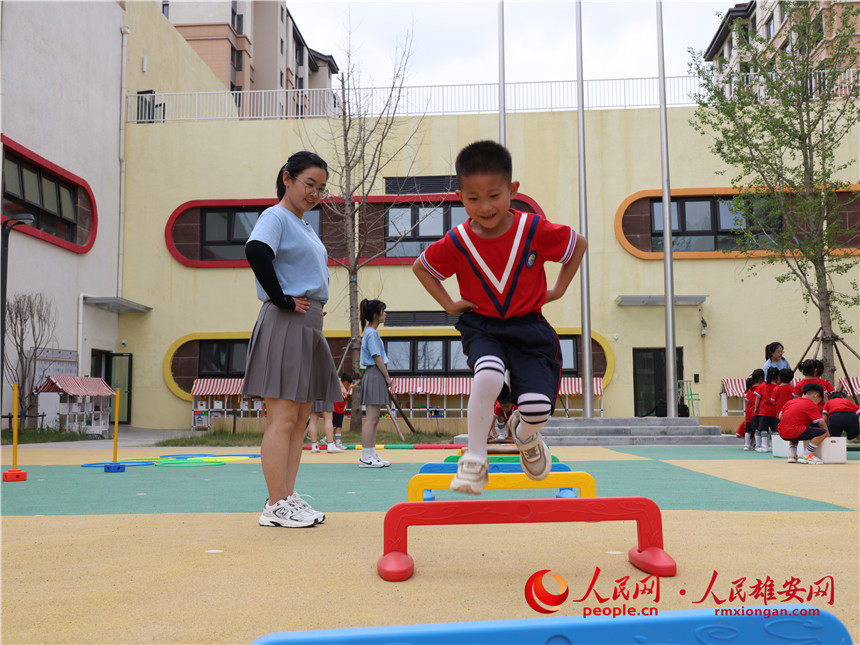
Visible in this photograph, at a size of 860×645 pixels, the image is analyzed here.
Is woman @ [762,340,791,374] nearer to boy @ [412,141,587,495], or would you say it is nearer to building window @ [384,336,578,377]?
boy @ [412,141,587,495]

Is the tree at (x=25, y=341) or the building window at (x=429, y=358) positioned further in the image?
the building window at (x=429, y=358)

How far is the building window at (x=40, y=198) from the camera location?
13.7 m

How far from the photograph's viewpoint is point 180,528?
3453 millimetres

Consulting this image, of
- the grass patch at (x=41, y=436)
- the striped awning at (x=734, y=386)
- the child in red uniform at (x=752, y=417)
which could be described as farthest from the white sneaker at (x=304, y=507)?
the striped awning at (x=734, y=386)

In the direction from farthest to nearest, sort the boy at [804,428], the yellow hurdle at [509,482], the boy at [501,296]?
1. the boy at [804,428]
2. the yellow hurdle at [509,482]
3. the boy at [501,296]

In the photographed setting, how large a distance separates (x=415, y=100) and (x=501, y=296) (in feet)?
52.3

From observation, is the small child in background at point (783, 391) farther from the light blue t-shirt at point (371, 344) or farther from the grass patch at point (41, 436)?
the grass patch at point (41, 436)

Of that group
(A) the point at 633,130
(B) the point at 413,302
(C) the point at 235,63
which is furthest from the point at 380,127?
(C) the point at 235,63

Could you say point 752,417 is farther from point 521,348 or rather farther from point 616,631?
point 616,631

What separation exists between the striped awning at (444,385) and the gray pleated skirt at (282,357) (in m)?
13.1

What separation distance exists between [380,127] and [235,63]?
70.9ft

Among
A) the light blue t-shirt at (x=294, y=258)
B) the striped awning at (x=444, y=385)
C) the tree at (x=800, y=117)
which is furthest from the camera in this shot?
the striped awning at (x=444, y=385)

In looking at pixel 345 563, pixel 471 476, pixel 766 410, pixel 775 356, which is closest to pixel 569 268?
pixel 471 476

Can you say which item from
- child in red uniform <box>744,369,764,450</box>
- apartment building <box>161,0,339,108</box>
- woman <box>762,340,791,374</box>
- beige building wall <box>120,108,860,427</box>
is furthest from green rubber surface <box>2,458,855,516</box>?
apartment building <box>161,0,339,108</box>
